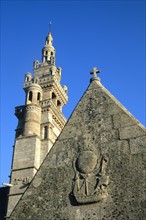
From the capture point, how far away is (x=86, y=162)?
3734 mm

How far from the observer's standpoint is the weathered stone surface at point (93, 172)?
11.2ft

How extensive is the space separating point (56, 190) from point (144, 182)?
0.93 metres

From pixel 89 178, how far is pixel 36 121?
106ft

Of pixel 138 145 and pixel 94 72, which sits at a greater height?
pixel 94 72

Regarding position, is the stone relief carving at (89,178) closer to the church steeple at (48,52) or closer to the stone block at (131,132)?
the stone block at (131,132)

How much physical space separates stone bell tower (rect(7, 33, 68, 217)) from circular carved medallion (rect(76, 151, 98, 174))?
26.2 meters

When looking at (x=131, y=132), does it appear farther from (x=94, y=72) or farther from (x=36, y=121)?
(x=36, y=121)

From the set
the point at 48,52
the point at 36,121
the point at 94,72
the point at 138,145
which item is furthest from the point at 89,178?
the point at 48,52

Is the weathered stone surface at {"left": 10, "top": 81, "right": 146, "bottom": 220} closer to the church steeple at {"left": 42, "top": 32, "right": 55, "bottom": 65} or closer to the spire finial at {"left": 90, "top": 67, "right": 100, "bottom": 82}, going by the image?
the spire finial at {"left": 90, "top": 67, "right": 100, "bottom": 82}

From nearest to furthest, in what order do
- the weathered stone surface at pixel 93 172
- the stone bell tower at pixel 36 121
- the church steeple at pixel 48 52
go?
the weathered stone surface at pixel 93 172, the stone bell tower at pixel 36 121, the church steeple at pixel 48 52

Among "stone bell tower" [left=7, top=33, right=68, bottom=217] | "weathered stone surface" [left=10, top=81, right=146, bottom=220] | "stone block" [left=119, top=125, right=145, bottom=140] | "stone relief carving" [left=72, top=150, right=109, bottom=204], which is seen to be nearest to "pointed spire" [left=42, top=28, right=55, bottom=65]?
"stone bell tower" [left=7, top=33, right=68, bottom=217]

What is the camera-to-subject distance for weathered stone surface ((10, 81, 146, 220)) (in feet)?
11.2

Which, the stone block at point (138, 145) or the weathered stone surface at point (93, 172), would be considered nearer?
the weathered stone surface at point (93, 172)

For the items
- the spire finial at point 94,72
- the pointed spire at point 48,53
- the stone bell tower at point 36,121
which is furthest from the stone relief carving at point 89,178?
the pointed spire at point 48,53
